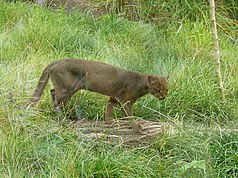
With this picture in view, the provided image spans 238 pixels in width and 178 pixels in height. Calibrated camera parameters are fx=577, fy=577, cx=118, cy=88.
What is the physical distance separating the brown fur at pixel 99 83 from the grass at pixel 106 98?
0.23 meters

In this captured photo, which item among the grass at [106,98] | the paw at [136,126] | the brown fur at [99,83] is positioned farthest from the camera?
the brown fur at [99,83]

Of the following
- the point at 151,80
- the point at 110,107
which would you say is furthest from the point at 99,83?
the point at 151,80

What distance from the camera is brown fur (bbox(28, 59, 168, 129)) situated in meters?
5.25

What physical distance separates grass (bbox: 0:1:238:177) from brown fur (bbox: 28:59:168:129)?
231mm

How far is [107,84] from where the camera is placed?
5309mm

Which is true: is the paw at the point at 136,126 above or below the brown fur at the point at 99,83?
below

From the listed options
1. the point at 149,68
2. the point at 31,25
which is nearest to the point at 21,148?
the point at 149,68

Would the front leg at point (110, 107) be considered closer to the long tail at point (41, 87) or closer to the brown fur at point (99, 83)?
the brown fur at point (99, 83)

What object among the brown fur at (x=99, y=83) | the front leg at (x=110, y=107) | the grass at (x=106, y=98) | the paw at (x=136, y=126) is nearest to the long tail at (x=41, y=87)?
the brown fur at (x=99, y=83)

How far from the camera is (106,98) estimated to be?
19.0ft

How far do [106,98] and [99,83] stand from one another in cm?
52

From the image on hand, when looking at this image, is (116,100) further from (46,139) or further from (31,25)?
(31,25)

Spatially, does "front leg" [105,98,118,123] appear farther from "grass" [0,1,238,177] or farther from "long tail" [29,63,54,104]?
"long tail" [29,63,54,104]

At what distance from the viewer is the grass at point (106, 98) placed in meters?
4.46
